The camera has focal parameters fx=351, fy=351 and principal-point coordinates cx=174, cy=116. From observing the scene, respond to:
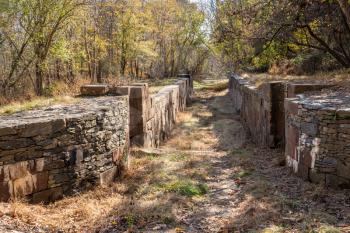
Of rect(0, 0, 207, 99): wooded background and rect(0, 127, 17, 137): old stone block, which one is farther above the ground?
rect(0, 0, 207, 99): wooded background

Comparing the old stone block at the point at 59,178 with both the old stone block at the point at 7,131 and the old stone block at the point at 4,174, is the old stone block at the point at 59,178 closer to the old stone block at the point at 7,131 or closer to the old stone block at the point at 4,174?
the old stone block at the point at 4,174

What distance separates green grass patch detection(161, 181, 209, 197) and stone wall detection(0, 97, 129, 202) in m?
1.17

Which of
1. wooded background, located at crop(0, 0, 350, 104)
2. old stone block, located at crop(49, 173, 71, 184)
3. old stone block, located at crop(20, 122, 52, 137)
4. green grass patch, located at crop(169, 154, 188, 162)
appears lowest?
green grass patch, located at crop(169, 154, 188, 162)

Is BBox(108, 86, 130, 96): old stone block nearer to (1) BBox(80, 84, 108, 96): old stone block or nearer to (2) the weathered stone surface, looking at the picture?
(1) BBox(80, 84, 108, 96): old stone block

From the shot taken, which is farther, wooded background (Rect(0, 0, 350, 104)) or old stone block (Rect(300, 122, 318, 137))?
wooded background (Rect(0, 0, 350, 104))

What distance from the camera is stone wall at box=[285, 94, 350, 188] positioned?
5324mm

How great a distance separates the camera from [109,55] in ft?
82.5

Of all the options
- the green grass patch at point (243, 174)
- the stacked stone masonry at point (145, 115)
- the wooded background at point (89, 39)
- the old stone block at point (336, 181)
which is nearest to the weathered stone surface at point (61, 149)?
the stacked stone masonry at point (145, 115)

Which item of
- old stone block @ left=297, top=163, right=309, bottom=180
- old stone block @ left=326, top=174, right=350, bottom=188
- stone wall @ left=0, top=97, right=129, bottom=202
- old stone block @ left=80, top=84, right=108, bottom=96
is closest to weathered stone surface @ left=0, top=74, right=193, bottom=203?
stone wall @ left=0, top=97, right=129, bottom=202

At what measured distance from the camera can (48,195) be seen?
5.26 m

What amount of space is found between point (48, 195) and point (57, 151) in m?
0.67

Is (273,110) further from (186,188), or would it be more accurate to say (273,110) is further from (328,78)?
(186,188)

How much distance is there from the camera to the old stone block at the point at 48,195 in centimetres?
512

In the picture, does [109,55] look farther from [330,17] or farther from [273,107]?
[273,107]
